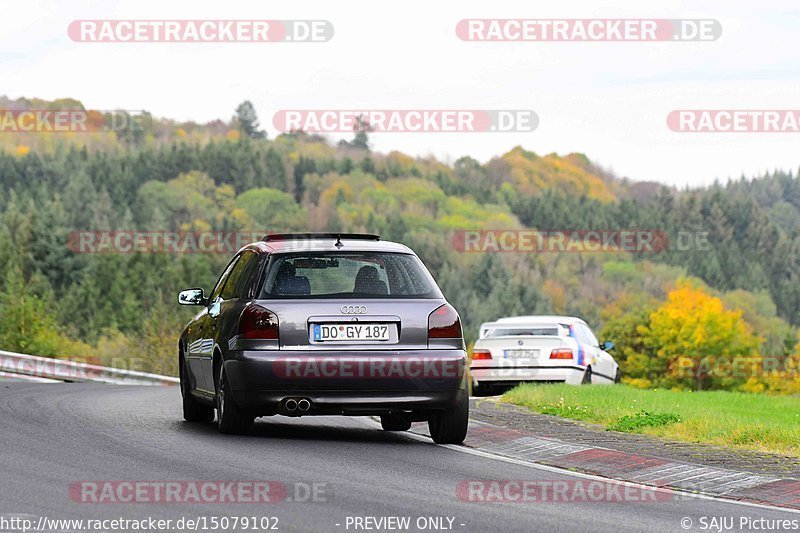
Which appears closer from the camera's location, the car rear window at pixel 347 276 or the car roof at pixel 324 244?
the car rear window at pixel 347 276

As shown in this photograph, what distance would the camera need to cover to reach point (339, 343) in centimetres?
1163

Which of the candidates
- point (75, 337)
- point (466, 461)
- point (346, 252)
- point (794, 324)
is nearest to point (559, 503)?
point (466, 461)

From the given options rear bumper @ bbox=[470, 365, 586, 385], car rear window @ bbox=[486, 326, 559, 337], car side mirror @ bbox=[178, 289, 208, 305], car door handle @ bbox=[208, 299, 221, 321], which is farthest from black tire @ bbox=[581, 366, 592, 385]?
car door handle @ bbox=[208, 299, 221, 321]

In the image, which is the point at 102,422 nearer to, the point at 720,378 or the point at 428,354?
the point at 428,354

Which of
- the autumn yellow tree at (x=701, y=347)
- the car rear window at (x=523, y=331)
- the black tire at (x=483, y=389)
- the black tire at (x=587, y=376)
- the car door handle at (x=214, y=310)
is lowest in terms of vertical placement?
the autumn yellow tree at (x=701, y=347)

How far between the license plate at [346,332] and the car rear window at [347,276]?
30 centimetres

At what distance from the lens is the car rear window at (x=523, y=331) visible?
2416 centimetres

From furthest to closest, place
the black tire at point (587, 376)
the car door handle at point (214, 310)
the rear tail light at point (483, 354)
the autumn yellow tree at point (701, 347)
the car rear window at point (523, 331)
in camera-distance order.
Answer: the autumn yellow tree at point (701, 347)
the car rear window at point (523, 331)
the black tire at point (587, 376)
the rear tail light at point (483, 354)
the car door handle at point (214, 310)

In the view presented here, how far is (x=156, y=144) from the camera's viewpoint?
19838 cm

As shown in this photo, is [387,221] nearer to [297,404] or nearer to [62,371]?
[62,371]

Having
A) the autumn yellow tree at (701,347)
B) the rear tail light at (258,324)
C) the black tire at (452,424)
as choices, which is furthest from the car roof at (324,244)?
the autumn yellow tree at (701,347)

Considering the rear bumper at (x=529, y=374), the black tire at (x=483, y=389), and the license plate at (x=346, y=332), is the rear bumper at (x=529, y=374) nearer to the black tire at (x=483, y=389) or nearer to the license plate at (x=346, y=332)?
the black tire at (x=483, y=389)

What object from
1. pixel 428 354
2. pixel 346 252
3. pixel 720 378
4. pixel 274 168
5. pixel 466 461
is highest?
pixel 274 168

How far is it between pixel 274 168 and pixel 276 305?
7118 inches
